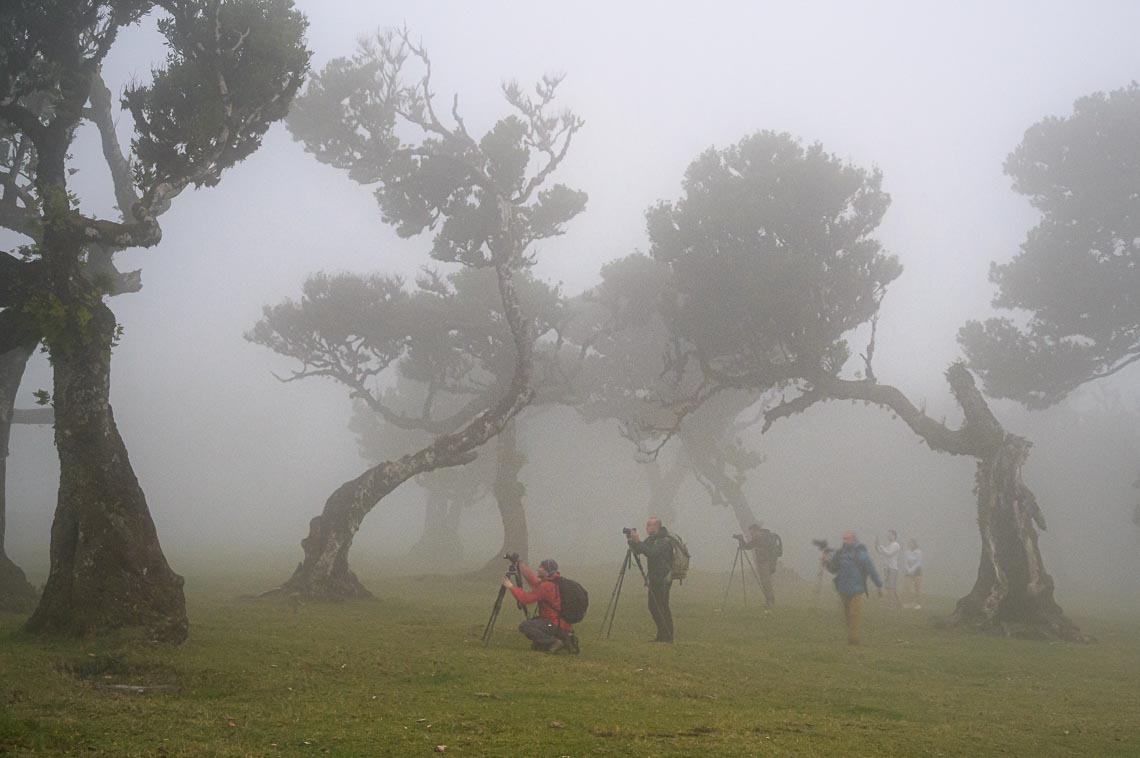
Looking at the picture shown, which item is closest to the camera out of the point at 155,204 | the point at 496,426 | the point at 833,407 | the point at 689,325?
the point at 155,204

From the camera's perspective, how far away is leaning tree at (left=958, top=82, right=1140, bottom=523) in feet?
94.4

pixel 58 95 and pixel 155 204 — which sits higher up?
pixel 58 95

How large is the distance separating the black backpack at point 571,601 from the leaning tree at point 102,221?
6.06 m

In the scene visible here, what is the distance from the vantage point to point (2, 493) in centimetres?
1712

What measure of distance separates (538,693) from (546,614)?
3651 millimetres

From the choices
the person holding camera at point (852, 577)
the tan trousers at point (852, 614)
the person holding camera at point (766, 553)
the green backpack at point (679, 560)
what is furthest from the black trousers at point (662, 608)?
the person holding camera at point (766, 553)

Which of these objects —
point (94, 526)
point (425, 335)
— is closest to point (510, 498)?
point (425, 335)

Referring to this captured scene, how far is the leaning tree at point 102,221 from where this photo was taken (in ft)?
38.7

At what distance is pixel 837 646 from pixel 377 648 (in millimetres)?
9618

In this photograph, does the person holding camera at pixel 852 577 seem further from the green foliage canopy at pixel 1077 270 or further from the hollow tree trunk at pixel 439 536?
the hollow tree trunk at pixel 439 536

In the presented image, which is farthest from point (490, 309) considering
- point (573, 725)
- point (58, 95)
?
point (573, 725)

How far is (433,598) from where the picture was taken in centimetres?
2350

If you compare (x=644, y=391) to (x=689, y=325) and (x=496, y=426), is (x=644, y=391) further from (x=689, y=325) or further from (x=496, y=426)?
(x=496, y=426)

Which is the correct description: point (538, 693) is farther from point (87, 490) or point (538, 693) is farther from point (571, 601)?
point (87, 490)
